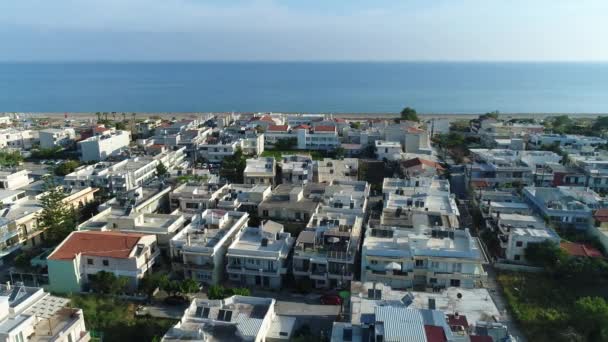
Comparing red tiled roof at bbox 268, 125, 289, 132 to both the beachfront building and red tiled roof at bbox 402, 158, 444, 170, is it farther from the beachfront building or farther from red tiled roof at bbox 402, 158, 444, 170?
the beachfront building

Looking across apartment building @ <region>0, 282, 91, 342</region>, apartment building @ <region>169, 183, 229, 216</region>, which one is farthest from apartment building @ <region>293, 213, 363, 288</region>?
apartment building @ <region>0, 282, 91, 342</region>

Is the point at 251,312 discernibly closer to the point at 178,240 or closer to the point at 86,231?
the point at 178,240

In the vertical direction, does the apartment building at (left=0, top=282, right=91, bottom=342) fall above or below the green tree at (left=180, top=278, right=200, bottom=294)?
above

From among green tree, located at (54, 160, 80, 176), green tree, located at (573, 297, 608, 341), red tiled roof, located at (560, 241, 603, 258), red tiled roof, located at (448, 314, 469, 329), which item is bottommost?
green tree, located at (573, 297, 608, 341)

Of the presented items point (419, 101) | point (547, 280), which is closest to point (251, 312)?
point (547, 280)

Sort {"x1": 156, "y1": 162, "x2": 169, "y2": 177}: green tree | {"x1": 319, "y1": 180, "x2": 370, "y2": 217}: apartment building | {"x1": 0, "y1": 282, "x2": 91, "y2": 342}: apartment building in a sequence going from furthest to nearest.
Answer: {"x1": 156, "y1": 162, "x2": 169, "y2": 177}: green tree → {"x1": 319, "y1": 180, "x2": 370, "y2": 217}: apartment building → {"x1": 0, "y1": 282, "x2": 91, "y2": 342}: apartment building

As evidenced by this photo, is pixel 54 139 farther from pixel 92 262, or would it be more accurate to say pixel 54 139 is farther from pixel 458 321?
pixel 458 321

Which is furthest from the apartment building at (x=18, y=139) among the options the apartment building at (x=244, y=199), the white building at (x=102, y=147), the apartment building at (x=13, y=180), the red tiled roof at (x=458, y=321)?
the red tiled roof at (x=458, y=321)
